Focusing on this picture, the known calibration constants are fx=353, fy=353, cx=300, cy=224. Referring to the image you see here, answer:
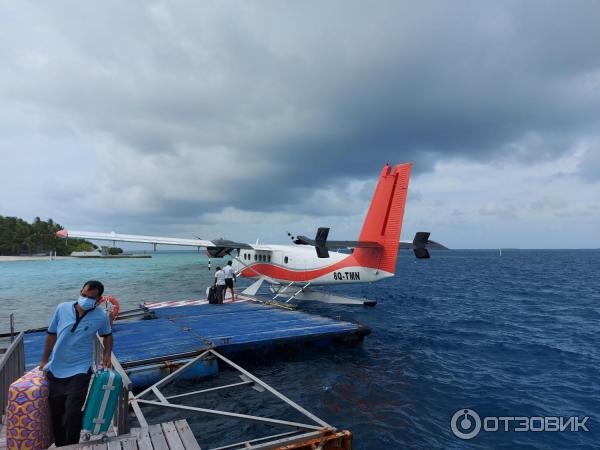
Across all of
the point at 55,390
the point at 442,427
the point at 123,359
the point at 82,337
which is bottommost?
the point at 442,427

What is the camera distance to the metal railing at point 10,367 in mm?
5559

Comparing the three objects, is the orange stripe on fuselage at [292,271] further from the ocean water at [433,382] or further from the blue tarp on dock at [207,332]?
the blue tarp on dock at [207,332]

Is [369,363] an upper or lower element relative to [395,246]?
lower

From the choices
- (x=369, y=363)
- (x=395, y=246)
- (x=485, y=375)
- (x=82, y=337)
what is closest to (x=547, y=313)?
(x=395, y=246)

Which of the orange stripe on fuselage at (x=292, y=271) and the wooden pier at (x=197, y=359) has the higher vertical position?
the orange stripe on fuselage at (x=292, y=271)

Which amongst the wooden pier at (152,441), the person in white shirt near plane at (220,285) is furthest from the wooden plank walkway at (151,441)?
the person in white shirt near plane at (220,285)

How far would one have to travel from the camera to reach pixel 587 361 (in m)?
13.1

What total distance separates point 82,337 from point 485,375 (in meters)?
11.8

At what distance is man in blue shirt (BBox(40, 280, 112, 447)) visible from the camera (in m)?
4.56

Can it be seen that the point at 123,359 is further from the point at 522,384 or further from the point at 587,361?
the point at 587,361

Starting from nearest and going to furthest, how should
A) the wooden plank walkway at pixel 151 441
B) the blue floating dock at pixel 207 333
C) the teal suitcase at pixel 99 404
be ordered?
1. the wooden plank walkway at pixel 151 441
2. the teal suitcase at pixel 99 404
3. the blue floating dock at pixel 207 333

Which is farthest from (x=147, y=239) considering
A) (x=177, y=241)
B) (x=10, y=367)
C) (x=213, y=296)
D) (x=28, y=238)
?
(x=28, y=238)

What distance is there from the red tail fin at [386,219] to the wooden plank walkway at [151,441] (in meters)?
14.6

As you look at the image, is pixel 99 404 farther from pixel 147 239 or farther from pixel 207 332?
pixel 147 239
